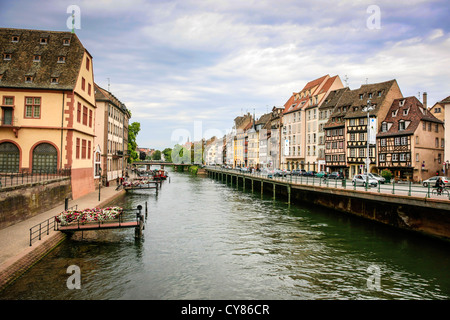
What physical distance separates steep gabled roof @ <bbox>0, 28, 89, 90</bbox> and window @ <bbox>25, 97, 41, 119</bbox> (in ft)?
3.62

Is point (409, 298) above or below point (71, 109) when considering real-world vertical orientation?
below

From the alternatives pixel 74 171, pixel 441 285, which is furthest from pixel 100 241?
pixel 441 285

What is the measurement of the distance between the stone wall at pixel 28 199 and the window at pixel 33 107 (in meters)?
6.48

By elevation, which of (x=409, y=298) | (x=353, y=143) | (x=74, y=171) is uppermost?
(x=353, y=143)

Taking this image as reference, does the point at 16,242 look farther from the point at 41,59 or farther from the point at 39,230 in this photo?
the point at 41,59

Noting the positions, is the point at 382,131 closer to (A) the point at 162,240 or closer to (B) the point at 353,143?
(B) the point at 353,143

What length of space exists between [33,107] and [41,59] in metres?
5.29

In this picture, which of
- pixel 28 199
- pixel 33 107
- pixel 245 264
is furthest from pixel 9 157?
pixel 245 264

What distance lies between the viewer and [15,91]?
28.6 m

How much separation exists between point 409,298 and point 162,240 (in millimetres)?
13425

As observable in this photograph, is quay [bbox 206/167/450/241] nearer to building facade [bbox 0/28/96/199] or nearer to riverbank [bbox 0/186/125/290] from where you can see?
riverbank [bbox 0/186/125/290]

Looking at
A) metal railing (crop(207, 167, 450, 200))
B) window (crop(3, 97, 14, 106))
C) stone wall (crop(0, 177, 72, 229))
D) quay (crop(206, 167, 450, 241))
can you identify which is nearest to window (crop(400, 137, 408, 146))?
metal railing (crop(207, 167, 450, 200))

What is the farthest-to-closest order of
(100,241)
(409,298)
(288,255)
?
1. (100,241)
2. (288,255)
3. (409,298)

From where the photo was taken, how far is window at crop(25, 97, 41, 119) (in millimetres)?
28781
